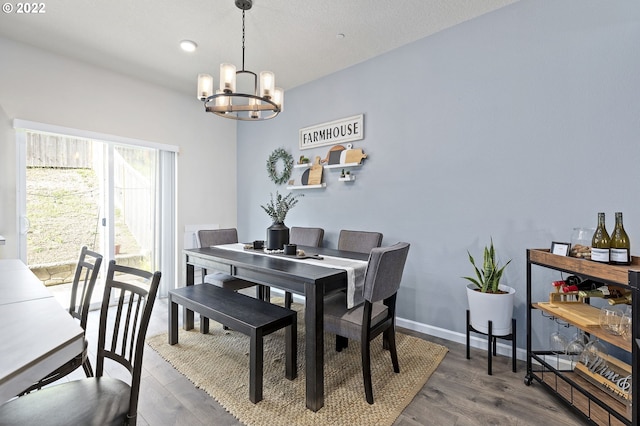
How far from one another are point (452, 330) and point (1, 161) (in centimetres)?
431

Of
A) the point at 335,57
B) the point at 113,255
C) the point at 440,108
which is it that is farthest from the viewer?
the point at 113,255

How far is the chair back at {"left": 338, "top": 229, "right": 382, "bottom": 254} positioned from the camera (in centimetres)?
277

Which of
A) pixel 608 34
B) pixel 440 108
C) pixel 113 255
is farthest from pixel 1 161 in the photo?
pixel 608 34

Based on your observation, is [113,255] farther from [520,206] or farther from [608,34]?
[608,34]

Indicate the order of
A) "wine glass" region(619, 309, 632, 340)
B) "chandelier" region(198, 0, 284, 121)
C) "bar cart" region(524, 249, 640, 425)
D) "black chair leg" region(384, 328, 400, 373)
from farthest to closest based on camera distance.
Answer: "chandelier" region(198, 0, 284, 121)
"black chair leg" region(384, 328, 400, 373)
"wine glass" region(619, 309, 632, 340)
"bar cart" region(524, 249, 640, 425)

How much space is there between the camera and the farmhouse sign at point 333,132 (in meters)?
3.22

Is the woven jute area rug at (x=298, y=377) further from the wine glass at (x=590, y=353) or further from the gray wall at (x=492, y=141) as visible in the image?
the wine glass at (x=590, y=353)

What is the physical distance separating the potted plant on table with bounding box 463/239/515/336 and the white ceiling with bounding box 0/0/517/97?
198cm

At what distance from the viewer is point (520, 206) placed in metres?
2.29

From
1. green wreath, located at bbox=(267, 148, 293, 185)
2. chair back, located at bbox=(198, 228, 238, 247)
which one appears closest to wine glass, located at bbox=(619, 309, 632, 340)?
chair back, located at bbox=(198, 228, 238, 247)

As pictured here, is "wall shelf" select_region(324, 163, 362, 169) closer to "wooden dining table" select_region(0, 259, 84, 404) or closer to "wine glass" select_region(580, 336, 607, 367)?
"wine glass" select_region(580, 336, 607, 367)

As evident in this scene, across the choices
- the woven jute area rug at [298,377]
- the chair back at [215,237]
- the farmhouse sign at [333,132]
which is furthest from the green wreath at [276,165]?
the woven jute area rug at [298,377]

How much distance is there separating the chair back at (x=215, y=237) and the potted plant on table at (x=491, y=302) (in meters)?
2.37

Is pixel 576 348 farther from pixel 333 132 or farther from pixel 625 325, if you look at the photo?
pixel 333 132
